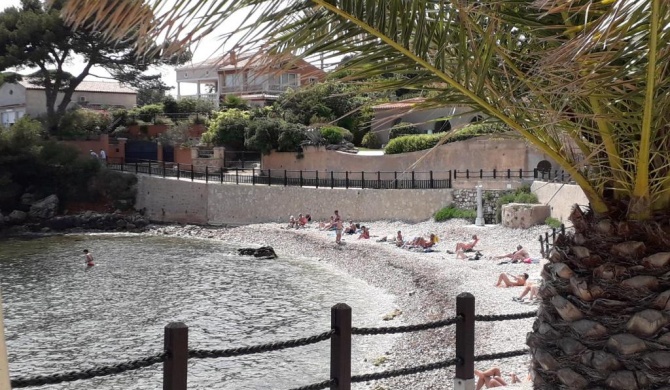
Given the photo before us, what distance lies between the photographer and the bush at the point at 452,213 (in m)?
28.7

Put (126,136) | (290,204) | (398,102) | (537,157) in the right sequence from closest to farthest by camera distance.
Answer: (398,102)
(537,157)
(290,204)
(126,136)

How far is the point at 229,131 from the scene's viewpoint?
41.5 meters

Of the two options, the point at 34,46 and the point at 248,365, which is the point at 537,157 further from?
the point at 34,46

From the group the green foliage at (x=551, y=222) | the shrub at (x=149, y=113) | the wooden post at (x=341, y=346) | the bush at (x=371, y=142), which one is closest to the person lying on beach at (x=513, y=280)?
the green foliage at (x=551, y=222)

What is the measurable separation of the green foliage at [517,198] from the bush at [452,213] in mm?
1469

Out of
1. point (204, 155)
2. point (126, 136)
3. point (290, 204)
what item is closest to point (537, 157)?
point (290, 204)

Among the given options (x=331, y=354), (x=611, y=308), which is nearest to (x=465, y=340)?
(x=331, y=354)

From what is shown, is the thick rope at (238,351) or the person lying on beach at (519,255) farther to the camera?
the person lying on beach at (519,255)

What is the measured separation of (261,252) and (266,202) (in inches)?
339

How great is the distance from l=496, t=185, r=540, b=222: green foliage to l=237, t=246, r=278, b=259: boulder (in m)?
8.88

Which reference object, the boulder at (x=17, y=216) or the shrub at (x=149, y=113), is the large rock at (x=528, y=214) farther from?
the shrub at (x=149, y=113)

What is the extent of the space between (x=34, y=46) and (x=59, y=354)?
3251cm

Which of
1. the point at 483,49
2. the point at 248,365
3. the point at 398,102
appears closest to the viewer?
the point at 483,49

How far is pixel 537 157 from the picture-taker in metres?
31.0
